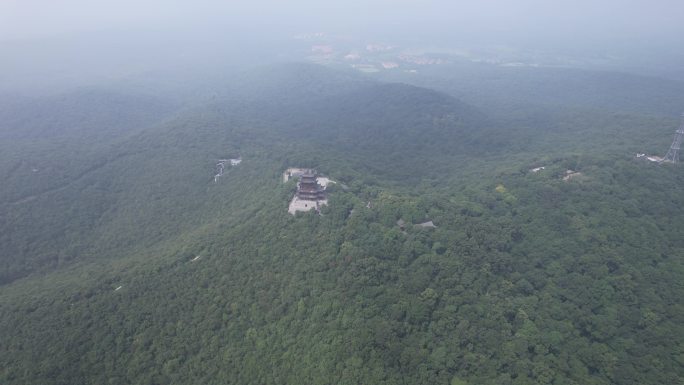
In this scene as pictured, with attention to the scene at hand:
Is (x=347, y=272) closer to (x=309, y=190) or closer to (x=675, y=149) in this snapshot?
(x=309, y=190)

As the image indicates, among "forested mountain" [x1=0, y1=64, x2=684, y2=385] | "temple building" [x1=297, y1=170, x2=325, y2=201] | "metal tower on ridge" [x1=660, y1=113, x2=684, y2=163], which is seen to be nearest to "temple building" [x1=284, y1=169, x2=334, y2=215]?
"temple building" [x1=297, y1=170, x2=325, y2=201]

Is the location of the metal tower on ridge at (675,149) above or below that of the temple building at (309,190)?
above

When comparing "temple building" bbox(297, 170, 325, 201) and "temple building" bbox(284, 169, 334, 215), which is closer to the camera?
"temple building" bbox(284, 169, 334, 215)

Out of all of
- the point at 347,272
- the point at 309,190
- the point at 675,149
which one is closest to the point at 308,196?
the point at 309,190

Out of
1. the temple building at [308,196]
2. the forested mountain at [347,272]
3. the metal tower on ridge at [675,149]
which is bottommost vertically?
the forested mountain at [347,272]

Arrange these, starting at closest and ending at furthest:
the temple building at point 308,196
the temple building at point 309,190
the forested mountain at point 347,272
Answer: the forested mountain at point 347,272 → the temple building at point 308,196 → the temple building at point 309,190

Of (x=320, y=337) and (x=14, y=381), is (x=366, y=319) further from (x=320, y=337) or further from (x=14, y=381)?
(x=14, y=381)

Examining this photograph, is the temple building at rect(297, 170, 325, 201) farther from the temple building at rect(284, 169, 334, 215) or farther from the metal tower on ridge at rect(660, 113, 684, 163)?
the metal tower on ridge at rect(660, 113, 684, 163)

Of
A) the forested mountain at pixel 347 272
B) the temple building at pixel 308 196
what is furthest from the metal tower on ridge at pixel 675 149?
the temple building at pixel 308 196

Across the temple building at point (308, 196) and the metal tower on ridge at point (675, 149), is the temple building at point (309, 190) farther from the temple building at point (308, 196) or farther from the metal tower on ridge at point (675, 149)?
the metal tower on ridge at point (675, 149)
